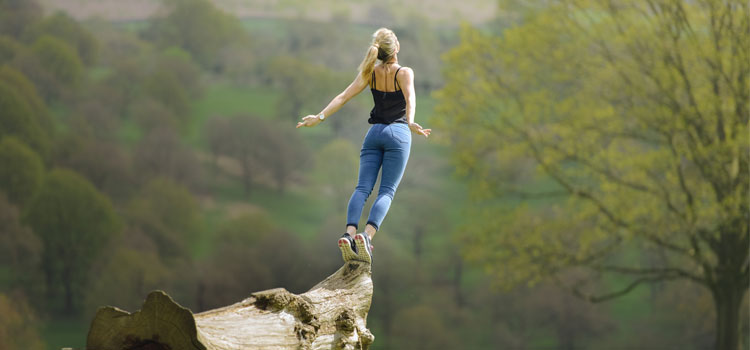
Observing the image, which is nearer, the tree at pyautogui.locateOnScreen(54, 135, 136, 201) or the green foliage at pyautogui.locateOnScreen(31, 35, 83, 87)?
the tree at pyautogui.locateOnScreen(54, 135, 136, 201)

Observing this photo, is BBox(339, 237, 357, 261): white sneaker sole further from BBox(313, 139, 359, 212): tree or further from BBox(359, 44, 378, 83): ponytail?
BBox(313, 139, 359, 212): tree

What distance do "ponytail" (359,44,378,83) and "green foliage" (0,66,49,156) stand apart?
9304 mm

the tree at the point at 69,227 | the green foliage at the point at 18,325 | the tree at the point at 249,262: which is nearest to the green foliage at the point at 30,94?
the tree at the point at 69,227

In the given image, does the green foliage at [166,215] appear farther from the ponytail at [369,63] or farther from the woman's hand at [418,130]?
the woman's hand at [418,130]

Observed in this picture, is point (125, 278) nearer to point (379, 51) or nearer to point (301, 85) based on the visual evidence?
point (301, 85)

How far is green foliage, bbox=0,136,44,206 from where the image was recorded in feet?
38.9

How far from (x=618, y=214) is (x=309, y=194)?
5398mm

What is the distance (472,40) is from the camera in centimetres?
1191

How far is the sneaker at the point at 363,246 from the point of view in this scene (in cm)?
446

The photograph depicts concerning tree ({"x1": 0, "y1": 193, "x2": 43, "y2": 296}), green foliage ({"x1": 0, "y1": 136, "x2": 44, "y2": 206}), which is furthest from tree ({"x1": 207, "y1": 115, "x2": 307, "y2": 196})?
tree ({"x1": 0, "y1": 193, "x2": 43, "y2": 296})

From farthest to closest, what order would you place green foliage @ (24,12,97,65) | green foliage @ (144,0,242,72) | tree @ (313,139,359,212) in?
green foliage @ (144,0,242,72), tree @ (313,139,359,212), green foliage @ (24,12,97,65)

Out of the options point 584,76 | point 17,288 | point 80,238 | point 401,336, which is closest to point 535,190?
point 584,76

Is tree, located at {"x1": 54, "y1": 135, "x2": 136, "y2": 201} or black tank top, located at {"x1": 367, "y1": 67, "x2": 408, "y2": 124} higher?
tree, located at {"x1": 54, "y1": 135, "x2": 136, "y2": 201}

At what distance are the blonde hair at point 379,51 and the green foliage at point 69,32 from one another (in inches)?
388
